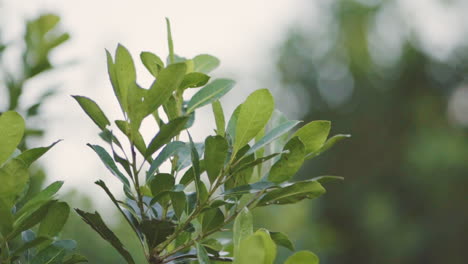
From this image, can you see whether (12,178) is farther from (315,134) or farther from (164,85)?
(315,134)

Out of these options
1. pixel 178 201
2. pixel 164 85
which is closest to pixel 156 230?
pixel 178 201

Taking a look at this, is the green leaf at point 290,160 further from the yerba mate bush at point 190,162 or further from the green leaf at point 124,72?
the green leaf at point 124,72

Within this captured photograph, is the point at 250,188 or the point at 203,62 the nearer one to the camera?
the point at 250,188

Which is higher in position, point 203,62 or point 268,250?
point 203,62

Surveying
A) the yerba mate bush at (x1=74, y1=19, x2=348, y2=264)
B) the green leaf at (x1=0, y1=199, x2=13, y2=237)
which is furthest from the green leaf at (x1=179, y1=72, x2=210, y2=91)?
the green leaf at (x1=0, y1=199, x2=13, y2=237)

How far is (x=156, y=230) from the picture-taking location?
0.57 meters

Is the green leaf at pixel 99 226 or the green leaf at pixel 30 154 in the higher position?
the green leaf at pixel 30 154

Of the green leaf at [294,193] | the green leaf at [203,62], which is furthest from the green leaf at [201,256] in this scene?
the green leaf at [203,62]

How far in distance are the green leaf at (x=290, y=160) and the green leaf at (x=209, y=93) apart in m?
0.09

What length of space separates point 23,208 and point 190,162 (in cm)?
17

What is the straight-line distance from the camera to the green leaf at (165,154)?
588 mm

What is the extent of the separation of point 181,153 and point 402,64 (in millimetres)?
11432

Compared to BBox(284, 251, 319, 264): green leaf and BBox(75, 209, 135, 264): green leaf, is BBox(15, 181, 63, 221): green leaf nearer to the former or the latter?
BBox(75, 209, 135, 264): green leaf

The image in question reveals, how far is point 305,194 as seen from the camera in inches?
24.2
